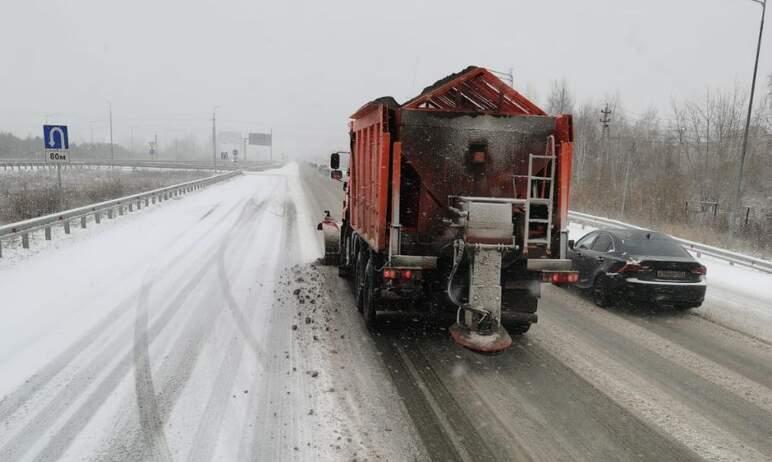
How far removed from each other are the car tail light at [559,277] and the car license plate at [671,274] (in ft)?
Answer: 9.40

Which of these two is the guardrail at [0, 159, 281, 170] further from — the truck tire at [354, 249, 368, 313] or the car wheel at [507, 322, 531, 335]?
the car wheel at [507, 322, 531, 335]

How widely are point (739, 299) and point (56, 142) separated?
1750 centimetres

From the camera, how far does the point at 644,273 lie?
29.5ft

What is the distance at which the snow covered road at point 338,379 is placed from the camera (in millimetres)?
4547

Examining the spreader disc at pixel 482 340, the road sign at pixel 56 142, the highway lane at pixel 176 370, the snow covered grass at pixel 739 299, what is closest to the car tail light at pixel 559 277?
the spreader disc at pixel 482 340

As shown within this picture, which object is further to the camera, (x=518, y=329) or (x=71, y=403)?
(x=518, y=329)

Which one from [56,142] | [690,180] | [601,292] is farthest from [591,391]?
[690,180]

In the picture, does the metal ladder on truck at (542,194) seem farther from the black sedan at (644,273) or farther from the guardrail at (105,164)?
the guardrail at (105,164)

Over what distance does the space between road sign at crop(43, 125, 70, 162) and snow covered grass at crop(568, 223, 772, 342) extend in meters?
16.3

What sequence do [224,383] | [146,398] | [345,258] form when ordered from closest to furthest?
[146,398] → [224,383] → [345,258]

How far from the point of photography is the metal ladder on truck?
646cm

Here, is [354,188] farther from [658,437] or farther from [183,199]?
[183,199]

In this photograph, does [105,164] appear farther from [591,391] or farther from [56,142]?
[591,391]

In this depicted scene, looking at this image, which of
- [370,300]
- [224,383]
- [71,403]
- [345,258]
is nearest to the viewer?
[71,403]
